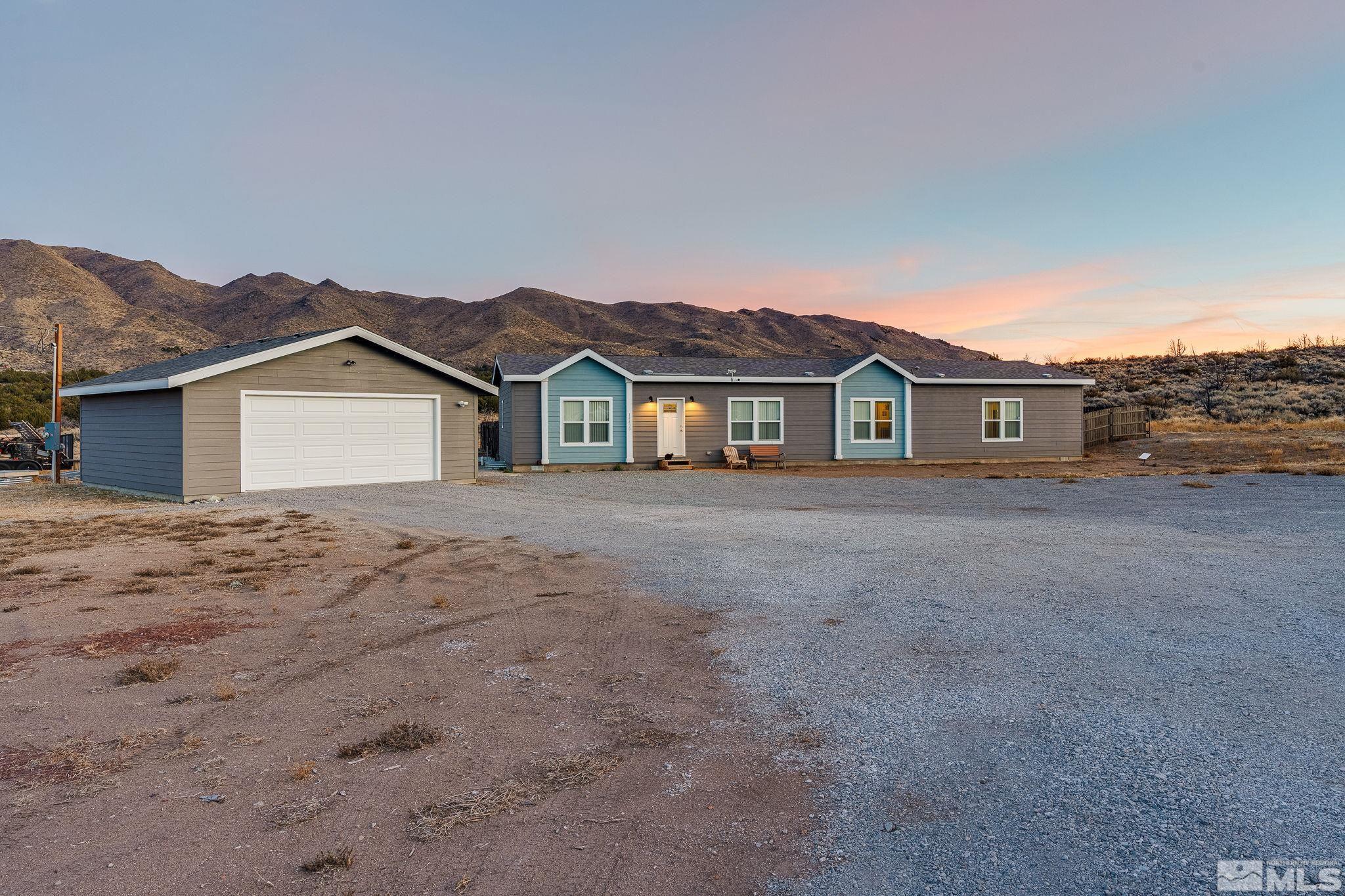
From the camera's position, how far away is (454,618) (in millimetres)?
6086

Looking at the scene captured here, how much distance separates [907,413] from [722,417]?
718cm

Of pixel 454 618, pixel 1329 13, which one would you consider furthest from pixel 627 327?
pixel 454 618

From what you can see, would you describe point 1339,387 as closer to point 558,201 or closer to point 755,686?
point 558,201

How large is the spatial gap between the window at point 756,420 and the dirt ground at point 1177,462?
1.69 m

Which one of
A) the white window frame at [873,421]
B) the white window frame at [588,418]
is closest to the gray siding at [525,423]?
the white window frame at [588,418]

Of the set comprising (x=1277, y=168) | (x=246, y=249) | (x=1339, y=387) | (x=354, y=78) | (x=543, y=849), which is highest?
(x=246, y=249)

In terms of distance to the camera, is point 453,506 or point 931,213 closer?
point 453,506

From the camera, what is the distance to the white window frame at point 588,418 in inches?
954

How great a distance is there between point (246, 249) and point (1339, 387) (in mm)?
97533

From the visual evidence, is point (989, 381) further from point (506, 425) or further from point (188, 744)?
point (188, 744)

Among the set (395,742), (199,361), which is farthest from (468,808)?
(199,361)

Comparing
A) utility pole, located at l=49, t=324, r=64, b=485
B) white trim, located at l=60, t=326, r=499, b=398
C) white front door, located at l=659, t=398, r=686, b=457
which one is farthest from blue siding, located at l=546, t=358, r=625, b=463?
utility pole, located at l=49, t=324, r=64, b=485

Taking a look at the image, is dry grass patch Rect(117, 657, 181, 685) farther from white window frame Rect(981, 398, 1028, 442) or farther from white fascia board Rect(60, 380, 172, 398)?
white window frame Rect(981, 398, 1028, 442)

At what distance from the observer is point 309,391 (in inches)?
666
